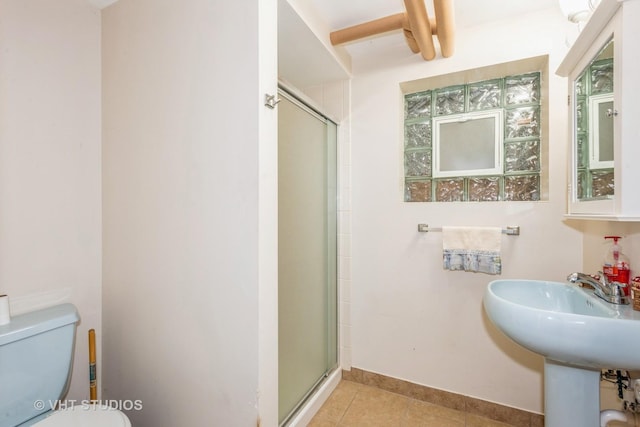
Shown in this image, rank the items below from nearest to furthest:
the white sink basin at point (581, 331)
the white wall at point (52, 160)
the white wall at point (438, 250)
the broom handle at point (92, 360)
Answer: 1. the white sink basin at point (581, 331)
2. the white wall at point (52, 160)
3. the broom handle at point (92, 360)
4. the white wall at point (438, 250)

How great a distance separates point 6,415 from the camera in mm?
1028

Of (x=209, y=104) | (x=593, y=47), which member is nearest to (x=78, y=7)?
(x=209, y=104)

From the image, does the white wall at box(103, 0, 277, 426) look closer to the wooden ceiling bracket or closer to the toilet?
the toilet

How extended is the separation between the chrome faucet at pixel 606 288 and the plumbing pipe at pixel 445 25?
49.4 inches

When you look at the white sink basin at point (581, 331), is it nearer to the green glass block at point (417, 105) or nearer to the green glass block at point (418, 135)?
the green glass block at point (418, 135)

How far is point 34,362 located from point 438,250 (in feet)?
6.41

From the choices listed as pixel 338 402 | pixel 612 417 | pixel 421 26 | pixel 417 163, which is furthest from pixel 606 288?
pixel 338 402

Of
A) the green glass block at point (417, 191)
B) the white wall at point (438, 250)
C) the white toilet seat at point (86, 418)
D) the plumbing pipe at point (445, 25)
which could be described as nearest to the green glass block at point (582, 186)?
the white wall at point (438, 250)

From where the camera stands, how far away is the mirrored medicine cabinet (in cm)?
84

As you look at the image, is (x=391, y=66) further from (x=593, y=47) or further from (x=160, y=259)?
(x=160, y=259)

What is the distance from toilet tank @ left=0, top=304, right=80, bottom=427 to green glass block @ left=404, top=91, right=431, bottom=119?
2128 mm

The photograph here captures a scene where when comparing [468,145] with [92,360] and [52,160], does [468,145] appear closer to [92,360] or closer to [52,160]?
[52,160]

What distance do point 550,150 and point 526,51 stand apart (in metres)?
0.54

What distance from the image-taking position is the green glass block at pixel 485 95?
1.69m
